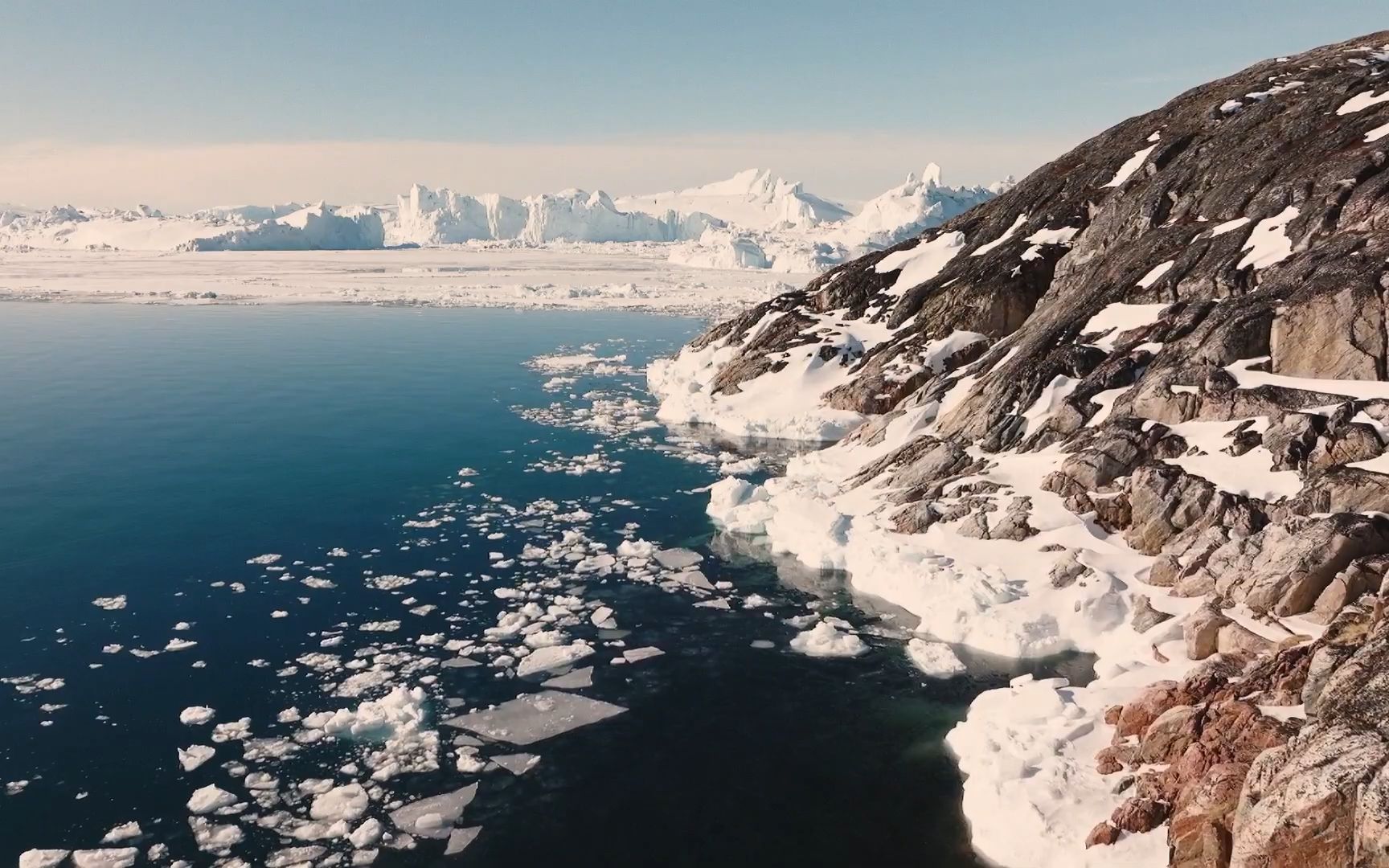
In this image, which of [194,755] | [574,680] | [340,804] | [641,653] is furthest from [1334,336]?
[194,755]

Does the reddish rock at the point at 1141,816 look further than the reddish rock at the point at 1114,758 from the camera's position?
No

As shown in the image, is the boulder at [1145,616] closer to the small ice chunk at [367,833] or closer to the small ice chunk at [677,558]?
the small ice chunk at [677,558]

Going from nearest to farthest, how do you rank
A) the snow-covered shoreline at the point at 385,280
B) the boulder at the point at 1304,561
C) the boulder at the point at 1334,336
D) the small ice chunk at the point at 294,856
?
the small ice chunk at the point at 294,856 < the boulder at the point at 1304,561 < the boulder at the point at 1334,336 < the snow-covered shoreline at the point at 385,280

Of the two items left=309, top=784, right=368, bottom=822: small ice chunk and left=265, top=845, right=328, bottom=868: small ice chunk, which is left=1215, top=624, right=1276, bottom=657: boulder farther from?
left=265, top=845, right=328, bottom=868: small ice chunk

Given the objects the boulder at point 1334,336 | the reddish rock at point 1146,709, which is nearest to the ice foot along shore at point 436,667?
the reddish rock at point 1146,709

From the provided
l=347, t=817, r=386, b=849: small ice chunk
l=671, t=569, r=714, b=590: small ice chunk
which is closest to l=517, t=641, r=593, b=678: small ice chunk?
l=671, t=569, r=714, b=590: small ice chunk

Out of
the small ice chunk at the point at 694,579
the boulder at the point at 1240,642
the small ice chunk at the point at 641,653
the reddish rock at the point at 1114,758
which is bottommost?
the small ice chunk at the point at 641,653

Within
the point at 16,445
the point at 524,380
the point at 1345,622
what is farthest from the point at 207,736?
the point at 524,380

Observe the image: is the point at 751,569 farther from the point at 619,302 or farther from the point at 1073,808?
the point at 619,302
